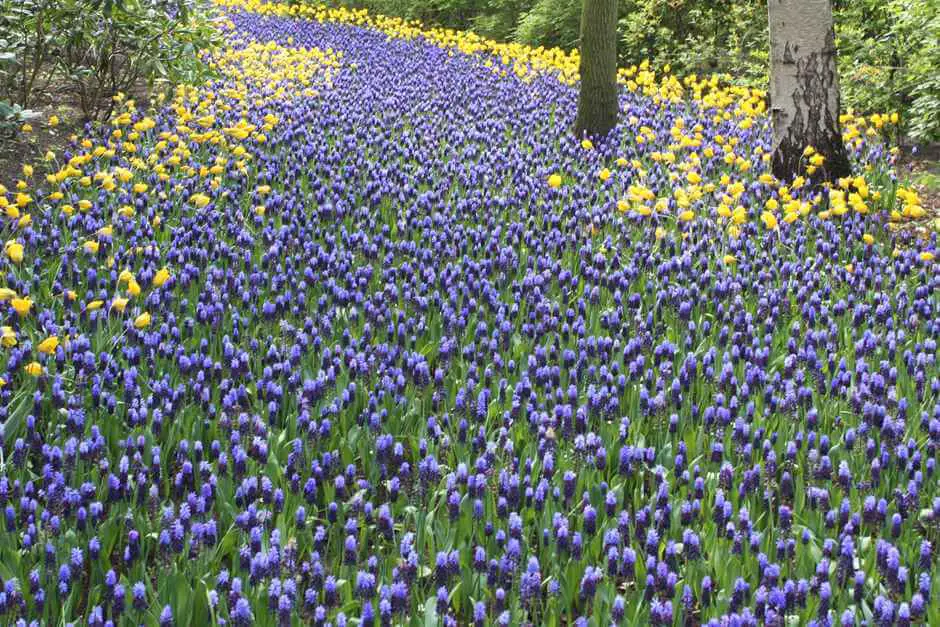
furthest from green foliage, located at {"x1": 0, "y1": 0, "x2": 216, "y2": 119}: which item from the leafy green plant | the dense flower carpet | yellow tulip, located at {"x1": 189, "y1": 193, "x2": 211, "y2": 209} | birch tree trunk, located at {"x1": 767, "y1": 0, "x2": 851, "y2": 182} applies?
birch tree trunk, located at {"x1": 767, "y1": 0, "x2": 851, "y2": 182}

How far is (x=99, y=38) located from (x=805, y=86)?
567 cm

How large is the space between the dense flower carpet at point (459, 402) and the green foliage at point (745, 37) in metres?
2.96

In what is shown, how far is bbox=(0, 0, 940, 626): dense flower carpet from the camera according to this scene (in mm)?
2879

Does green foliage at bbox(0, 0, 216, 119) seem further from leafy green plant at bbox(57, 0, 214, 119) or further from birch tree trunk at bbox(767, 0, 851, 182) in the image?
birch tree trunk at bbox(767, 0, 851, 182)

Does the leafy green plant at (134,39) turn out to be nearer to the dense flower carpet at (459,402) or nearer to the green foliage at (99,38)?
the green foliage at (99,38)

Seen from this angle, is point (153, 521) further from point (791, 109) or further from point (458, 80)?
point (458, 80)

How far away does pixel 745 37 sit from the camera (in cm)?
1286

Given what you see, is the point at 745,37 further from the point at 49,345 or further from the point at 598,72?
the point at 49,345

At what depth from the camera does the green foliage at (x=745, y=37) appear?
923 centimetres

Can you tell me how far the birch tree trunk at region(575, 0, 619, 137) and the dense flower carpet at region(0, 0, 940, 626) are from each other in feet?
6.30

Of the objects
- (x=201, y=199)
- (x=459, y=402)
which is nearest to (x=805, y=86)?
(x=201, y=199)

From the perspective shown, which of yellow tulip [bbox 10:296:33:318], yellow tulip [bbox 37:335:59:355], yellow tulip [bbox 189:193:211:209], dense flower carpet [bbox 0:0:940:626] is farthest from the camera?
yellow tulip [bbox 189:193:211:209]

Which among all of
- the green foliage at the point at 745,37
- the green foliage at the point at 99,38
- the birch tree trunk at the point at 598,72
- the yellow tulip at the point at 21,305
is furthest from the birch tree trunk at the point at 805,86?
the yellow tulip at the point at 21,305

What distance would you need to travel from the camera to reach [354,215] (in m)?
6.44
